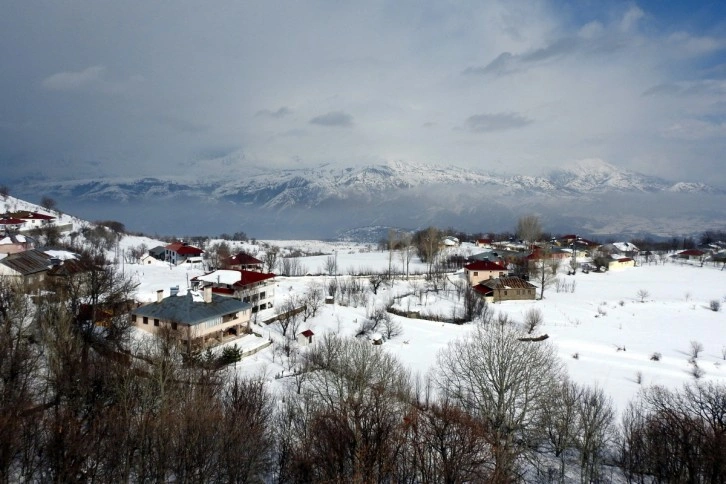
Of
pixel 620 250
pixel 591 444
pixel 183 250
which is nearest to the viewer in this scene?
pixel 591 444

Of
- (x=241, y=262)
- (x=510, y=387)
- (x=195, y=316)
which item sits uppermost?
(x=241, y=262)

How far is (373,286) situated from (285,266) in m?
23.6

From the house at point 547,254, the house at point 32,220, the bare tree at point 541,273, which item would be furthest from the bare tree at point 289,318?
the house at point 32,220

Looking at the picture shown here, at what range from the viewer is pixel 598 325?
4319 centimetres

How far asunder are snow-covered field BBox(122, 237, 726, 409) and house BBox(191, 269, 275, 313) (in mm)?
1581

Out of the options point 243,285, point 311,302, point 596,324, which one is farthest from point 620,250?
point 243,285

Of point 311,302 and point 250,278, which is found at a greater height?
point 250,278

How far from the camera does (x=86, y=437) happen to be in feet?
41.4

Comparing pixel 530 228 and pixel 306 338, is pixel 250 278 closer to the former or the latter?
pixel 306 338

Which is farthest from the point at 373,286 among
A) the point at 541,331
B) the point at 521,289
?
the point at 541,331

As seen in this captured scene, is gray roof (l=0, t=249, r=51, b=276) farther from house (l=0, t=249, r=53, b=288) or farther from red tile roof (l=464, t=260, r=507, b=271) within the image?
red tile roof (l=464, t=260, r=507, b=271)

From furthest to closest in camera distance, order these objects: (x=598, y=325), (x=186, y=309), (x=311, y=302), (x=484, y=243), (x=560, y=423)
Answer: (x=484, y=243) < (x=311, y=302) < (x=598, y=325) < (x=186, y=309) < (x=560, y=423)

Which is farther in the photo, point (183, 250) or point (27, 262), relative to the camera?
point (183, 250)

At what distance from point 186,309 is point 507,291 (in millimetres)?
41079
